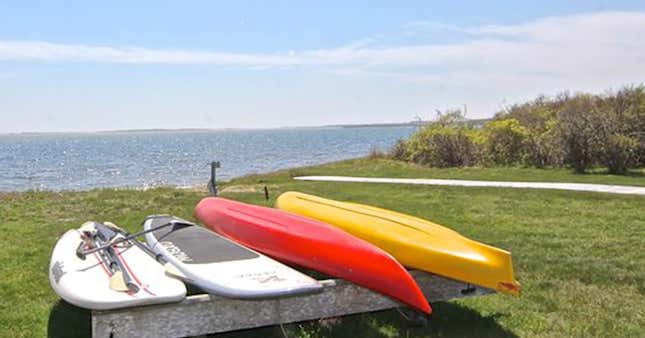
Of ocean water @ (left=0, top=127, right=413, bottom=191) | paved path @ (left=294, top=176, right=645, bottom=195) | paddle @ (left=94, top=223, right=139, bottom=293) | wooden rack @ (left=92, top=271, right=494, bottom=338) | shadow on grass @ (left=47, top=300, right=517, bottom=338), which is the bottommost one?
ocean water @ (left=0, top=127, right=413, bottom=191)

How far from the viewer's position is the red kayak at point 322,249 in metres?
4.29

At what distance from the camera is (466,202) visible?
38.1ft

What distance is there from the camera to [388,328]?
4.83 m

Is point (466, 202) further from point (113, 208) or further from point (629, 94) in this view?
point (629, 94)

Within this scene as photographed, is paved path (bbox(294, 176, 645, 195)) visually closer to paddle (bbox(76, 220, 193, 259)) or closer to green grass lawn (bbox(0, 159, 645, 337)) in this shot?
green grass lawn (bbox(0, 159, 645, 337))

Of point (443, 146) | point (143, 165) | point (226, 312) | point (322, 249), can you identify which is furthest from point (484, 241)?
point (143, 165)

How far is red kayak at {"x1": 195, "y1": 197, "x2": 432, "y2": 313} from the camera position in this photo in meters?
4.29

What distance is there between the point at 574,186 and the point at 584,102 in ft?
32.7

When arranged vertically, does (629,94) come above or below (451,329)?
above

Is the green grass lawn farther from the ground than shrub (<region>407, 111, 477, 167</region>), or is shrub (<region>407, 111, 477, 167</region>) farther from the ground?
shrub (<region>407, 111, 477, 167</region>)

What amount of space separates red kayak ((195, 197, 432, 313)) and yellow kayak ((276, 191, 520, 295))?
35 centimetres

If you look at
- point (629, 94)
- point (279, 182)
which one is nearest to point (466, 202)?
point (279, 182)

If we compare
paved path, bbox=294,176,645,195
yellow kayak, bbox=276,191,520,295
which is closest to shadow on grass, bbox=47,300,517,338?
yellow kayak, bbox=276,191,520,295

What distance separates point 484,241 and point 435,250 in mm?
3645
